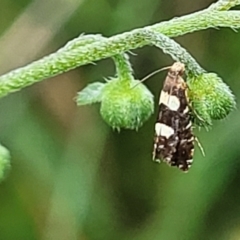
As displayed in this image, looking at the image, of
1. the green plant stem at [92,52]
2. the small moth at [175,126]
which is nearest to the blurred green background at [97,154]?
the small moth at [175,126]

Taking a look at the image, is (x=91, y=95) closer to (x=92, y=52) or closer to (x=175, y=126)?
(x=92, y=52)

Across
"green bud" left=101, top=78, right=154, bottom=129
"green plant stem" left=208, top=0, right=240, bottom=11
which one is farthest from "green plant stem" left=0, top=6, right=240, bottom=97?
"green bud" left=101, top=78, right=154, bottom=129

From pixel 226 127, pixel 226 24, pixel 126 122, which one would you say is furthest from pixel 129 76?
pixel 226 127

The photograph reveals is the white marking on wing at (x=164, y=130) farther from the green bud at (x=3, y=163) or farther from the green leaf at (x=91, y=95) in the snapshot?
the green bud at (x=3, y=163)

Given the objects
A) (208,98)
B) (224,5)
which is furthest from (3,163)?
(224,5)

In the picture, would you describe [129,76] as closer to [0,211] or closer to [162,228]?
[162,228]

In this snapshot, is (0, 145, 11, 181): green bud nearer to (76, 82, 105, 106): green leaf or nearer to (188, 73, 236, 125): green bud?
(76, 82, 105, 106): green leaf
